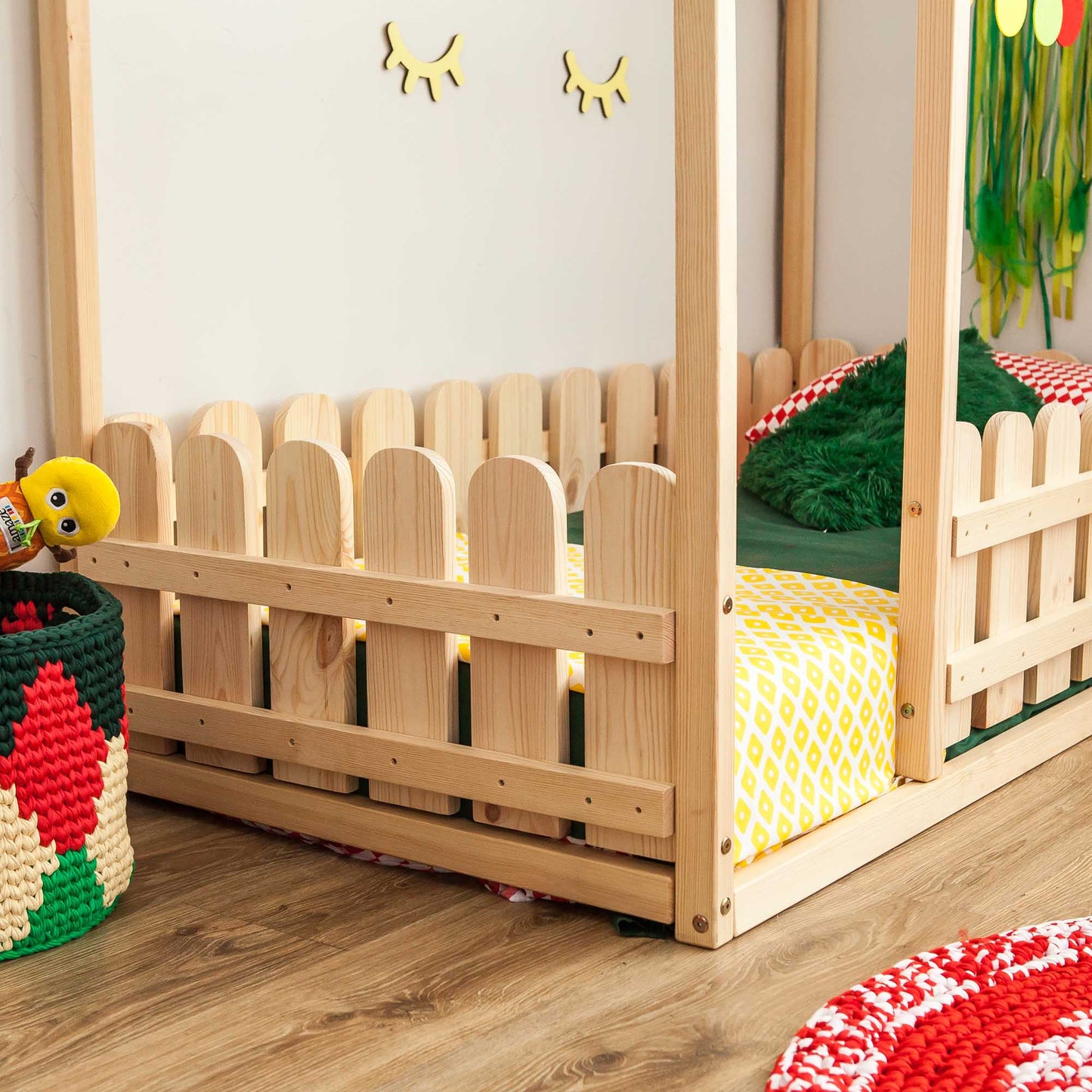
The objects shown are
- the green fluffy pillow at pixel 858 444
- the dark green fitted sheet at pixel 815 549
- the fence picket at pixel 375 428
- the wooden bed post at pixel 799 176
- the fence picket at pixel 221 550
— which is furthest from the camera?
the wooden bed post at pixel 799 176

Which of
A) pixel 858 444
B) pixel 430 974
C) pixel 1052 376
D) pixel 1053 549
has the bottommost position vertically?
pixel 430 974

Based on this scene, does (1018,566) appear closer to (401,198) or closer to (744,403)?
(744,403)

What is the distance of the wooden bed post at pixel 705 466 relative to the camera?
138 centimetres

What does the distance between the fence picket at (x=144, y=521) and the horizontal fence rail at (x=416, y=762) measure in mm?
38

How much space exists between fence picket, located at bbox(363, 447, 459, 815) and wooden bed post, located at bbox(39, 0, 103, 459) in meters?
0.46

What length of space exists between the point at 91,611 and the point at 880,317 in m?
1.96

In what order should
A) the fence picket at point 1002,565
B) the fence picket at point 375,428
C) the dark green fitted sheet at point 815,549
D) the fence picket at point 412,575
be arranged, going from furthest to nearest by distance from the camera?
1. the fence picket at point 375,428
2. the dark green fitted sheet at point 815,549
3. the fence picket at point 1002,565
4. the fence picket at point 412,575

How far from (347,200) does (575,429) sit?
59 centimetres

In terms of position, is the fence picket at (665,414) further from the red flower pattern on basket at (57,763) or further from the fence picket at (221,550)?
the red flower pattern on basket at (57,763)

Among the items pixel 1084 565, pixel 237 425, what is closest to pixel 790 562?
pixel 1084 565

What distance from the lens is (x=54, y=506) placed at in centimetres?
157

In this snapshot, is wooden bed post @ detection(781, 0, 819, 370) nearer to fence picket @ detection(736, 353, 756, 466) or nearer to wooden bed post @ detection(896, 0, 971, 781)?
fence picket @ detection(736, 353, 756, 466)

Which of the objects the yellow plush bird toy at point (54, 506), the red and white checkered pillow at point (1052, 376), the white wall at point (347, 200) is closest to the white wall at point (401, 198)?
the white wall at point (347, 200)

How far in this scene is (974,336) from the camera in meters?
2.54
